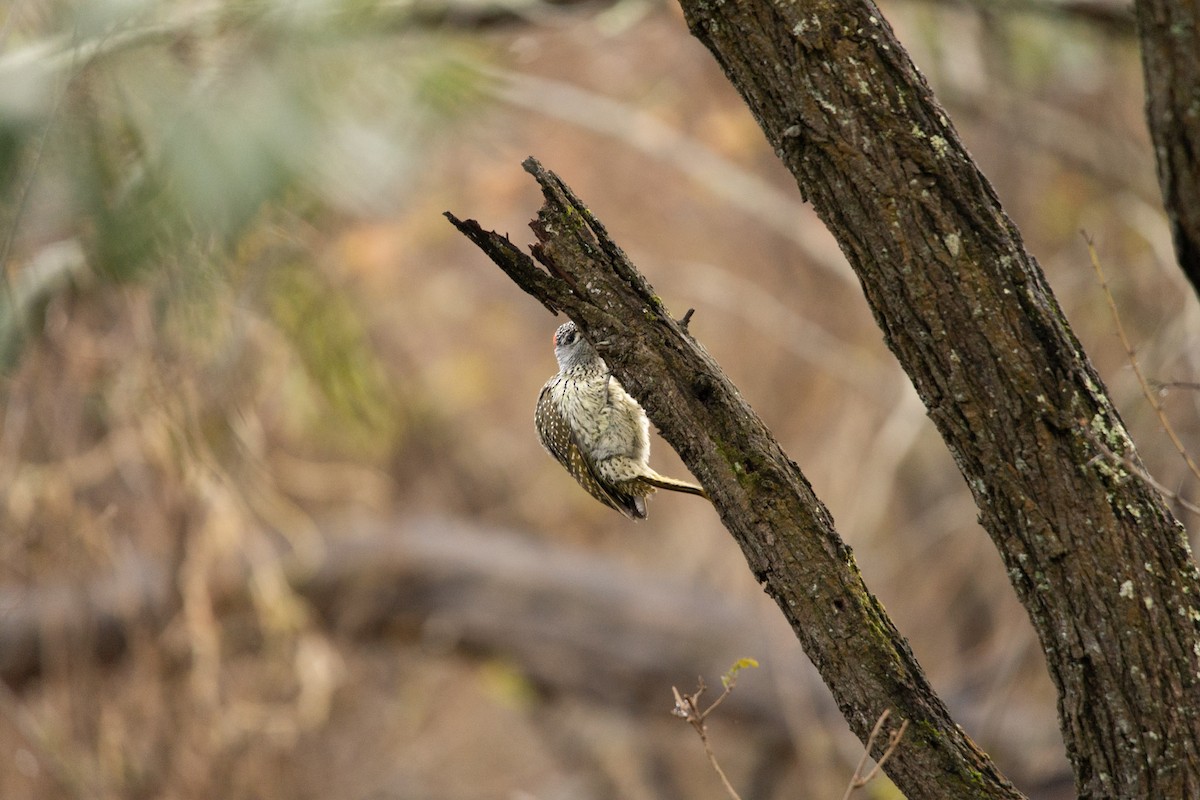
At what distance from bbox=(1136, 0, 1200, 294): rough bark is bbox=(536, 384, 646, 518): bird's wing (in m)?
2.06

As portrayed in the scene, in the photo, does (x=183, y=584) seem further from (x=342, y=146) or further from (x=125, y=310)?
→ (x=342, y=146)

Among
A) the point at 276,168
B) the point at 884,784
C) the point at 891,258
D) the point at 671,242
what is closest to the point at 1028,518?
the point at 891,258

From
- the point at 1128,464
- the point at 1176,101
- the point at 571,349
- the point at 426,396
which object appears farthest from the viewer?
the point at 426,396

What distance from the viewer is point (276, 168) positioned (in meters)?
3.57

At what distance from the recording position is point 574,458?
11.5 ft

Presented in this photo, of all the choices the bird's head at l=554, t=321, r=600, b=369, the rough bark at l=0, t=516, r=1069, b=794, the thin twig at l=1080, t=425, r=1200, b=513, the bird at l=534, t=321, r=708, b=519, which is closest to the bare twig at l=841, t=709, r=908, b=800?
the thin twig at l=1080, t=425, r=1200, b=513

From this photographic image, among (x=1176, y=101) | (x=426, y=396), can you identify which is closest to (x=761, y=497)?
(x=1176, y=101)

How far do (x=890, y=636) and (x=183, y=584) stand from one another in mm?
4616

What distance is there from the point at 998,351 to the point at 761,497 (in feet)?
1.44

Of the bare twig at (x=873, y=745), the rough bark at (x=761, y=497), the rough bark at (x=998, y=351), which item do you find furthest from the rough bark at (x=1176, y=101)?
the bare twig at (x=873, y=745)

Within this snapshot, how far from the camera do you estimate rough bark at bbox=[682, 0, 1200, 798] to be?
73.0 inches

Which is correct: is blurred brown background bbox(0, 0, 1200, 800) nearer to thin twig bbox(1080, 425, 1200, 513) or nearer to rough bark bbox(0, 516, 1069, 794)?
rough bark bbox(0, 516, 1069, 794)

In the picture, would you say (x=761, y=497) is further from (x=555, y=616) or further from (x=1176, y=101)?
(x=555, y=616)

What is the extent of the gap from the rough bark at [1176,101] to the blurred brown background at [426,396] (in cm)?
258
